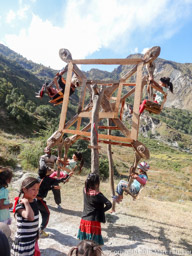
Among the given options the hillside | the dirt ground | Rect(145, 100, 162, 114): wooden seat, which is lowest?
the dirt ground

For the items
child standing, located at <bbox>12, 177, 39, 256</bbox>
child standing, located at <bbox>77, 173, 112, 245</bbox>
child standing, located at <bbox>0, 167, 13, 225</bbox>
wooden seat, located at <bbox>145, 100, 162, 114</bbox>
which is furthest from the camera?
wooden seat, located at <bbox>145, 100, 162, 114</bbox>

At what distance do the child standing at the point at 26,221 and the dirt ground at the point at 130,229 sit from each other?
158 cm

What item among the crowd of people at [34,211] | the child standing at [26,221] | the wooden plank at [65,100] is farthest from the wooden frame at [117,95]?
the child standing at [26,221]

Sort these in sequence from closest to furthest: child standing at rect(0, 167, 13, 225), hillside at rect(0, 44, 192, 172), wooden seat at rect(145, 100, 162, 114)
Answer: child standing at rect(0, 167, 13, 225), wooden seat at rect(145, 100, 162, 114), hillside at rect(0, 44, 192, 172)

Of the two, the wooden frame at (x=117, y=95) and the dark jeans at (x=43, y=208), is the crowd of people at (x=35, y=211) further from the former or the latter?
the wooden frame at (x=117, y=95)

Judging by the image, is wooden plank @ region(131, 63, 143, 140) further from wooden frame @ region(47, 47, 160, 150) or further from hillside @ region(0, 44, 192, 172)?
hillside @ region(0, 44, 192, 172)

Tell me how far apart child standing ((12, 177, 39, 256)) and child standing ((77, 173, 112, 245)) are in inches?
32.4

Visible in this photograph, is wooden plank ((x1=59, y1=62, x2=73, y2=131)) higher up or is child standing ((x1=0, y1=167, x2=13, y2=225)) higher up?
wooden plank ((x1=59, y1=62, x2=73, y2=131))

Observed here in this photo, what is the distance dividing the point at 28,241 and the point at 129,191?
259cm

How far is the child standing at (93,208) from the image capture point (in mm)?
2842

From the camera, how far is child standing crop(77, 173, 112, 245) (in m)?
2.84

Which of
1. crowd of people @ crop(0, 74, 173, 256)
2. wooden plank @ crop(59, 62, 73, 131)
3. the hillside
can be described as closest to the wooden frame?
wooden plank @ crop(59, 62, 73, 131)

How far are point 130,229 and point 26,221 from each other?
4.09 m

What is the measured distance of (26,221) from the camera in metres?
2.43
